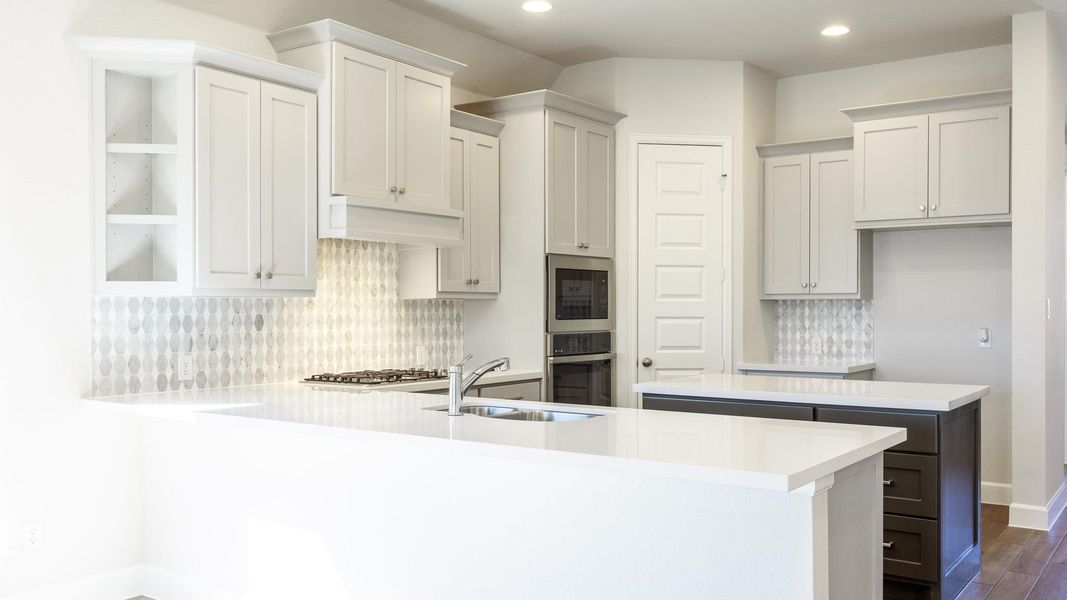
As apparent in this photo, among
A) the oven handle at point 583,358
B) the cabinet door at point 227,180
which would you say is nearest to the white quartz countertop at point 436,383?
the oven handle at point 583,358

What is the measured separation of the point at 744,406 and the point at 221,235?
7.73 ft

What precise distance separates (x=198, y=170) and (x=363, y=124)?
897 mm

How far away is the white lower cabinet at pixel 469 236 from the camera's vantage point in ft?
16.2

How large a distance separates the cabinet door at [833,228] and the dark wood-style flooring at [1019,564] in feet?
5.59

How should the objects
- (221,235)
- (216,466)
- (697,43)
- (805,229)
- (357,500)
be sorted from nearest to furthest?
(357,500), (216,466), (221,235), (697,43), (805,229)

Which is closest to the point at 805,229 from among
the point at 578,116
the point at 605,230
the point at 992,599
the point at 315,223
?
the point at 605,230

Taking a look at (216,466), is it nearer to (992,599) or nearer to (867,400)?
(867,400)

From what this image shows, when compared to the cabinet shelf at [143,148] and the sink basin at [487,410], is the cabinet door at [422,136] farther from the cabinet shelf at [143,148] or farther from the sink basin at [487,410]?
the sink basin at [487,410]

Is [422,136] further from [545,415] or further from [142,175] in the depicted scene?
[545,415]

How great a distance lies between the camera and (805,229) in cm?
595

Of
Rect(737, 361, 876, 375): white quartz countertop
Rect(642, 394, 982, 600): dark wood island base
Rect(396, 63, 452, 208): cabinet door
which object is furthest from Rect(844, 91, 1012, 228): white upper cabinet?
Rect(396, 63, 452, 208): cabinet door

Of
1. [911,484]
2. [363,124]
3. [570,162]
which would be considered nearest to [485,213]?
[570,162]

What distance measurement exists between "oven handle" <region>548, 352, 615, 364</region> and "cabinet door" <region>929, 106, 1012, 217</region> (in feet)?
7.11

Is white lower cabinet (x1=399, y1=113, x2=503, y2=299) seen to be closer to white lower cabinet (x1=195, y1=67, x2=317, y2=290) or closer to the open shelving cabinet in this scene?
white lower cabinet (x1=195, y1=67, x2=317, y2=290)
